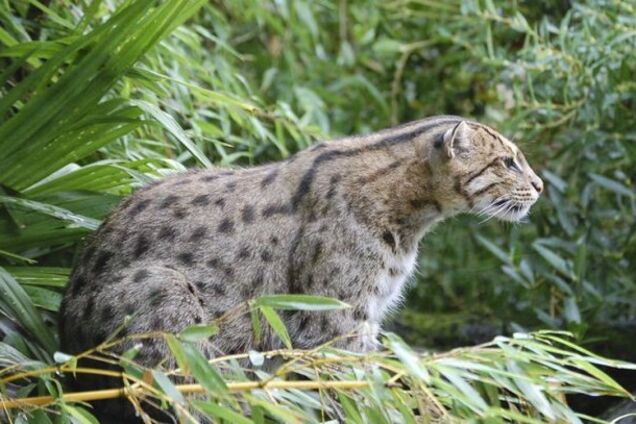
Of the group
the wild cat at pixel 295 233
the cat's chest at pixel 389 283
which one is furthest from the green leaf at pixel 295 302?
the cat's chest at pixel 389 283

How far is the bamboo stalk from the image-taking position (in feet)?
13.2

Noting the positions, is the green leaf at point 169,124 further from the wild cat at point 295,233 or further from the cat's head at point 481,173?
the cat's head at point 481,173

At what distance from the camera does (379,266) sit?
5.37m

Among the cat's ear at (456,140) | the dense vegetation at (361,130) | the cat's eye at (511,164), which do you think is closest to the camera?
the dense vegetation at (361,130)

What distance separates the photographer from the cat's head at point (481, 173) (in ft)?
18.2

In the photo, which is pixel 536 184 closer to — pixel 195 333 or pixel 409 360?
pixel 409 360

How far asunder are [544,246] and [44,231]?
11.5 feet

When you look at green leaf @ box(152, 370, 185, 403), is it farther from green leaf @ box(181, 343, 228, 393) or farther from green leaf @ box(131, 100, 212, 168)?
green leaf @ box(131, 100, 212, 168)

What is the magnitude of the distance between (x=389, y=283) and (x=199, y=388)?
4.95ft

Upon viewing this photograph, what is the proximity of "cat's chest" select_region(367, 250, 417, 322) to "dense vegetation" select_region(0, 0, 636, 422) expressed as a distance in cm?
50

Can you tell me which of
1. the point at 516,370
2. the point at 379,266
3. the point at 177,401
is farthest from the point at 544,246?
the point at 177,401

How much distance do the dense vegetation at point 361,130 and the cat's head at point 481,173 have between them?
61cm

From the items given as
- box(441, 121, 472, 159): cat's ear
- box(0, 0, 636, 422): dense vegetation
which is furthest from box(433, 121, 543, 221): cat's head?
box(0, 0, 636, 422): dense vegetation

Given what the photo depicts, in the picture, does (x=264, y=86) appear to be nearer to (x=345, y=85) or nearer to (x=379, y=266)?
(x=345, y=85)
